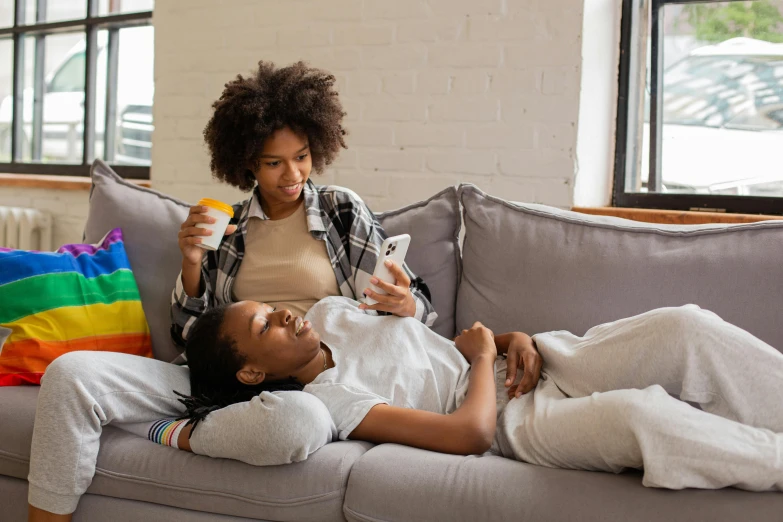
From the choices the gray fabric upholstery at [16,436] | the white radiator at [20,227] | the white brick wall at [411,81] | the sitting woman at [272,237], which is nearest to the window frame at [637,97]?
the white brick wall at [411,81]

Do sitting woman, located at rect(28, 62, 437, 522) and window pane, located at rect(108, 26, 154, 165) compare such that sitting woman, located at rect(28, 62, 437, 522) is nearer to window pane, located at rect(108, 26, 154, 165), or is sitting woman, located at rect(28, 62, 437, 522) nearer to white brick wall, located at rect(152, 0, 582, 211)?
white brick wall, located at rect(152, 0, 582, 211)

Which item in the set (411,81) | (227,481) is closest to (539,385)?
(227,481)

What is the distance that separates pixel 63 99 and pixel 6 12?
61cm

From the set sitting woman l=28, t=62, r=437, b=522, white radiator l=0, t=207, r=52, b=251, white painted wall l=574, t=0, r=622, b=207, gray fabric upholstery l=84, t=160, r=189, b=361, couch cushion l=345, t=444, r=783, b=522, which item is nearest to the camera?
couch cushion l=345, t=444, r=783, b=522

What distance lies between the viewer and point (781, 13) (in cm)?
247

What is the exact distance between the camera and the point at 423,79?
2666mm

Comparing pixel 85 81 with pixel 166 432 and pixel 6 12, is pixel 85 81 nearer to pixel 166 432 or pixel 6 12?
pixel 6 12

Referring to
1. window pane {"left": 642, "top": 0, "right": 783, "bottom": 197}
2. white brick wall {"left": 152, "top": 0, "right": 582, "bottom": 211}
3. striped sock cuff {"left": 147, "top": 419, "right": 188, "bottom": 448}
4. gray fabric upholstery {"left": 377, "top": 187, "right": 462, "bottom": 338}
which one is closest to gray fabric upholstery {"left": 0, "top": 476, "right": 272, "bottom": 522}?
striped sock cuff {"left": 147, "top": 419, "right": 188, "bottom": 448}

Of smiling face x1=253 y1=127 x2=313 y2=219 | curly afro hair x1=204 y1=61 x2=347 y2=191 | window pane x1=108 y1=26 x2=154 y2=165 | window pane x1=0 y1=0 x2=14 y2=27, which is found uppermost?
window pane x1=0 y1=0 x2=14 y2=27

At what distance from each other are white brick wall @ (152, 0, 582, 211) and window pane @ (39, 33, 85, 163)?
3.83ft

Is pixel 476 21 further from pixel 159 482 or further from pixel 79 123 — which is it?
pixel 79 123

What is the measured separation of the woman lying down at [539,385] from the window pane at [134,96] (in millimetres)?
2380

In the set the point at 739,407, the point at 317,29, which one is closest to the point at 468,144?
the point at 317,29

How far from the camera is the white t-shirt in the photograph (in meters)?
1.49
